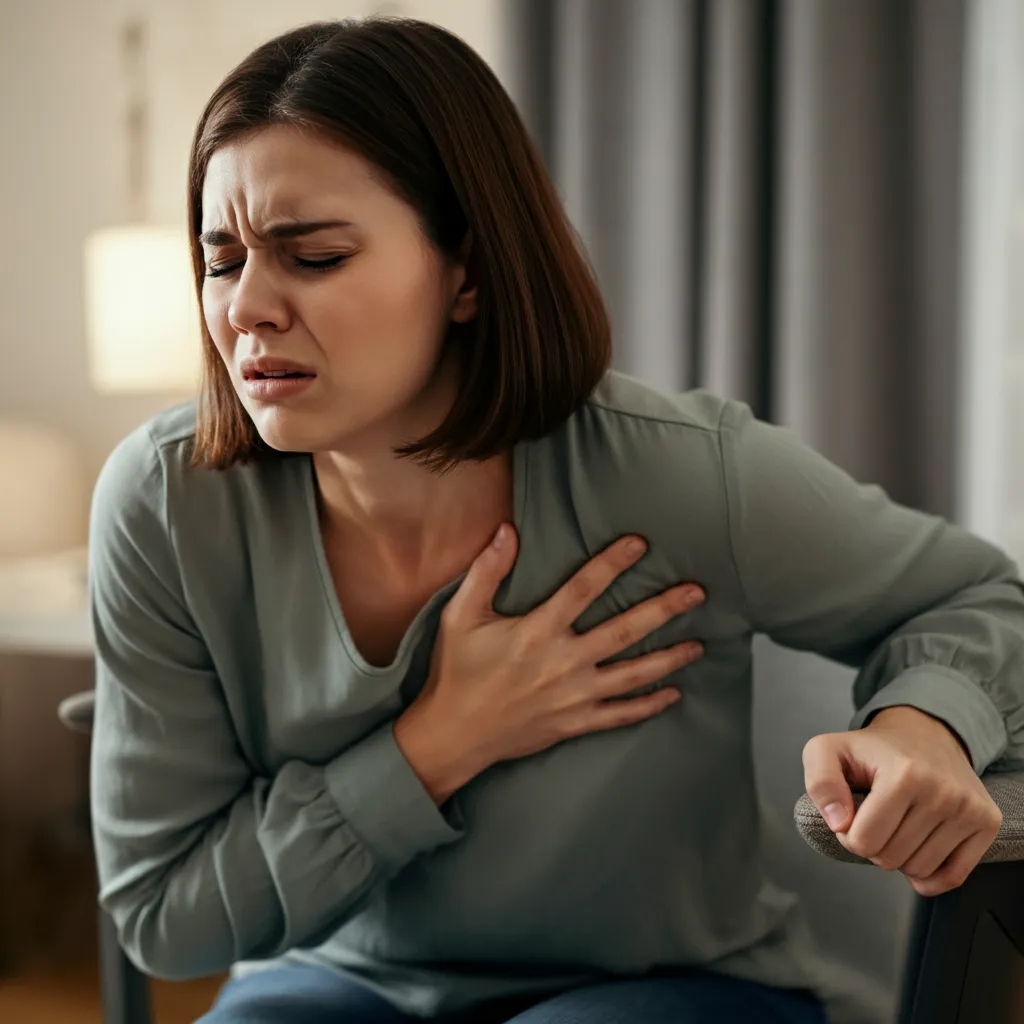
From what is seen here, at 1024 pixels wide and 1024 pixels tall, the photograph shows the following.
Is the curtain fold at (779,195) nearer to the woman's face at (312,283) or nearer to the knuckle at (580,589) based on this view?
the knuckle at (580,589)

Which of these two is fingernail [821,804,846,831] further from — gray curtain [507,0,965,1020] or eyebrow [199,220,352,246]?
gray curtain [507,0,965,1020]

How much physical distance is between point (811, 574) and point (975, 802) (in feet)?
0.87

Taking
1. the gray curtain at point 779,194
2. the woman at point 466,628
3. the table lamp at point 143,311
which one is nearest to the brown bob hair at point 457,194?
the woman at point 466,628

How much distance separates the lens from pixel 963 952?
2.44ft

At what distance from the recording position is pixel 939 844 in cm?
73

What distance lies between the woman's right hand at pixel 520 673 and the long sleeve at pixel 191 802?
4 cm

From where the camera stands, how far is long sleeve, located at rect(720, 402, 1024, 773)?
0.94 m

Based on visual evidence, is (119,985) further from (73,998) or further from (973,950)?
(73,998)

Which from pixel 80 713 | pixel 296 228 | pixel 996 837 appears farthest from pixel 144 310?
pixel 996 837

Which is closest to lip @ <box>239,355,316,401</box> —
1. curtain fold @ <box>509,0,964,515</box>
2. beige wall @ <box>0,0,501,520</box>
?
curtain fold @ <box>509,0,964,515</box>

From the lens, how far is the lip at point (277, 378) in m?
0.88

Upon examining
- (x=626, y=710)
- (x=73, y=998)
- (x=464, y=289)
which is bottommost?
(x=73, y=998)

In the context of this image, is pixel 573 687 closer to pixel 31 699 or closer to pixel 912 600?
pixel 912 600

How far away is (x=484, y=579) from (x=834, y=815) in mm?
351
